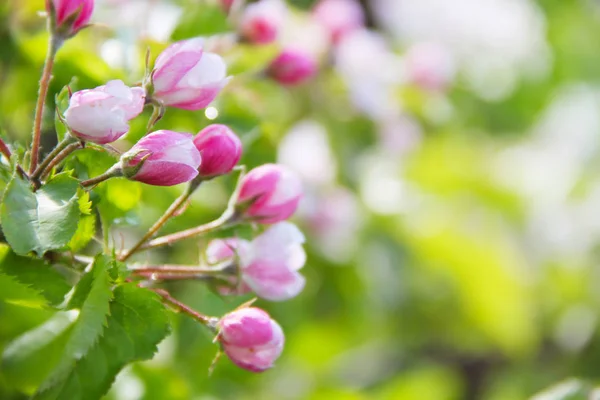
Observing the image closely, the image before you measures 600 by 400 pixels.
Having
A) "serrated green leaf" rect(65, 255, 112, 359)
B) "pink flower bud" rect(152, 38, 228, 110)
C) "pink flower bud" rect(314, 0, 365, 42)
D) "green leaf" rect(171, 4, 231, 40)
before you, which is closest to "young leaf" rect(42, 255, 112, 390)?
"serrated green leaf" rect(65, 255, 112, 359)

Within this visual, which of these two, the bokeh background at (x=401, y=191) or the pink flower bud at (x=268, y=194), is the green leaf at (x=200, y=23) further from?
the pink flower bud at (x=268, y=194)

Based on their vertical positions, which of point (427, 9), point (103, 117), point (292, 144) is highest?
point (427, 9)

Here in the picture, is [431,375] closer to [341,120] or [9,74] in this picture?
[341,120]

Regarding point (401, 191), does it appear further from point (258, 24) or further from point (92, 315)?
point (92, 315)

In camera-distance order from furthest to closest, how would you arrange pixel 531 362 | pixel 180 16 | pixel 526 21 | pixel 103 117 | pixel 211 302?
pixel 526 21 → pixel 531 362 → pixel 180 16 → pixel 211 302 → pixel 103 117

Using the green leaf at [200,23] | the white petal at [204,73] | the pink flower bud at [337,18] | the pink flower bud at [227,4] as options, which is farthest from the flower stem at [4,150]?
the pink flower bud at [337,18]

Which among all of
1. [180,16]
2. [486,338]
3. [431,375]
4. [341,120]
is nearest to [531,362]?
[486,338]

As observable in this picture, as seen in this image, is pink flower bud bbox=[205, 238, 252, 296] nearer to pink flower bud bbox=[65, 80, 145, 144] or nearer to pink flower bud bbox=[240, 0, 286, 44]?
pink flower bud bbox=[65, 80, 145, 144]
